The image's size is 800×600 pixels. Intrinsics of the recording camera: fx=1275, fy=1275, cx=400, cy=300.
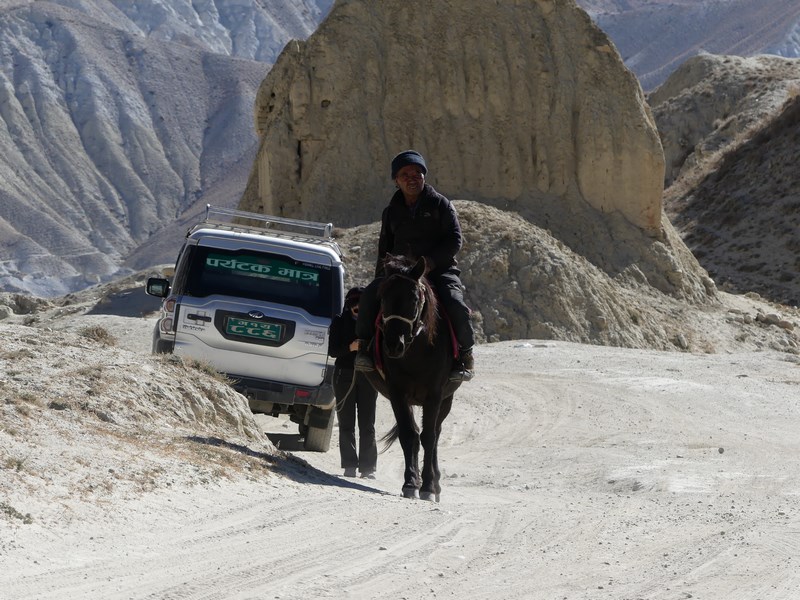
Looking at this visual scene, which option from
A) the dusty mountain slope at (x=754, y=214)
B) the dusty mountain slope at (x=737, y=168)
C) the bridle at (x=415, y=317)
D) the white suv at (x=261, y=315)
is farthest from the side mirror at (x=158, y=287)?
the dusty mountain slope at (x=737, y=168)

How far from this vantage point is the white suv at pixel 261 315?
13156mm

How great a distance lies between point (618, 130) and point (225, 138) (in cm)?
10329

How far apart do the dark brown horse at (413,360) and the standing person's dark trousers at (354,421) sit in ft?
5.25

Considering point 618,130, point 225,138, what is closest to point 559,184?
point 618,130

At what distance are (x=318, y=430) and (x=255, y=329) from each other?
1633 millimetres

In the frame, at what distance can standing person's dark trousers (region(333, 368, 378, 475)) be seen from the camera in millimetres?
12312

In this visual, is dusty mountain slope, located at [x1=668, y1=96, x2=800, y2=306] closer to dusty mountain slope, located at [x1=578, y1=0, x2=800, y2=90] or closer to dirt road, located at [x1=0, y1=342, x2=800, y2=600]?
dirt road, located at [x1=0, y1=342, x2=800, y2=600]

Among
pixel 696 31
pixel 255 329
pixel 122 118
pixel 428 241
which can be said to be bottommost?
pixel 255 329

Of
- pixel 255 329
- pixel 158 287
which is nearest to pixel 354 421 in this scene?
pixel 255 329

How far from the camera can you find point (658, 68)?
502 ft

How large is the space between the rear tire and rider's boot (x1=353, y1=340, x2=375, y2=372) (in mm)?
3337

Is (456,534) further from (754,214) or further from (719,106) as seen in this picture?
(719,106)

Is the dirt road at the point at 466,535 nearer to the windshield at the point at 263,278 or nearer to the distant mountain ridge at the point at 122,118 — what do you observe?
the windshield at the point at 263,278

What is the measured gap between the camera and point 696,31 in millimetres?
159875
